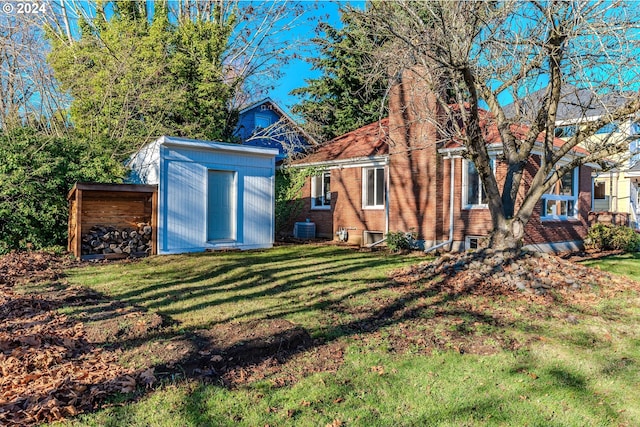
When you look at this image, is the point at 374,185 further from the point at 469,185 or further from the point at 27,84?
the point at 27,84

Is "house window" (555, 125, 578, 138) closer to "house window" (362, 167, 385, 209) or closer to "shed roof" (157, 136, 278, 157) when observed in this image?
"house window" (362, 167, 385, 209)

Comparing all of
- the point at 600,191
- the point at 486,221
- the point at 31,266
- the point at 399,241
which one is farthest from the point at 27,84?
the point at 600,191

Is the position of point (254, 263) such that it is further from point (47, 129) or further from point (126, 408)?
point (47, 129)

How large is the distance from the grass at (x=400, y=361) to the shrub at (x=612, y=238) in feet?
27.2

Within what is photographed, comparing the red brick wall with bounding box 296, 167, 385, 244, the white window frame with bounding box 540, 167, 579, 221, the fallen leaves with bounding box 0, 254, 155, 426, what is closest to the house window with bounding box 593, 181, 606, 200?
the white window frame with bounding box 540, 167, 579, 221

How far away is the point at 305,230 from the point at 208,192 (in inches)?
209

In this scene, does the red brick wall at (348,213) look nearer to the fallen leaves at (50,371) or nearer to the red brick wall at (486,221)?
the red brick wall at (486,221)

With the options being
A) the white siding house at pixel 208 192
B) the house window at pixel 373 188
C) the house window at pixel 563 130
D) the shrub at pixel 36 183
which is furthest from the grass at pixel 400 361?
the house window at pixel 373 188

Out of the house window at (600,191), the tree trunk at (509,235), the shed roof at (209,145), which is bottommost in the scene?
the tree trunk at (509,235)

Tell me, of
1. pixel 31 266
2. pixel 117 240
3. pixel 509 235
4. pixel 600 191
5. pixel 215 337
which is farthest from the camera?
pixel 600 191

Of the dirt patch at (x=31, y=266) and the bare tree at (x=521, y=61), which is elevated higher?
the bare tree at (x=521, y=61)

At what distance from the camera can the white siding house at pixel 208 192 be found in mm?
11656

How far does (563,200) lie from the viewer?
46.2ft

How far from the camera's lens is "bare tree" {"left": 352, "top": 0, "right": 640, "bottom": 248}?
656 centimetres
